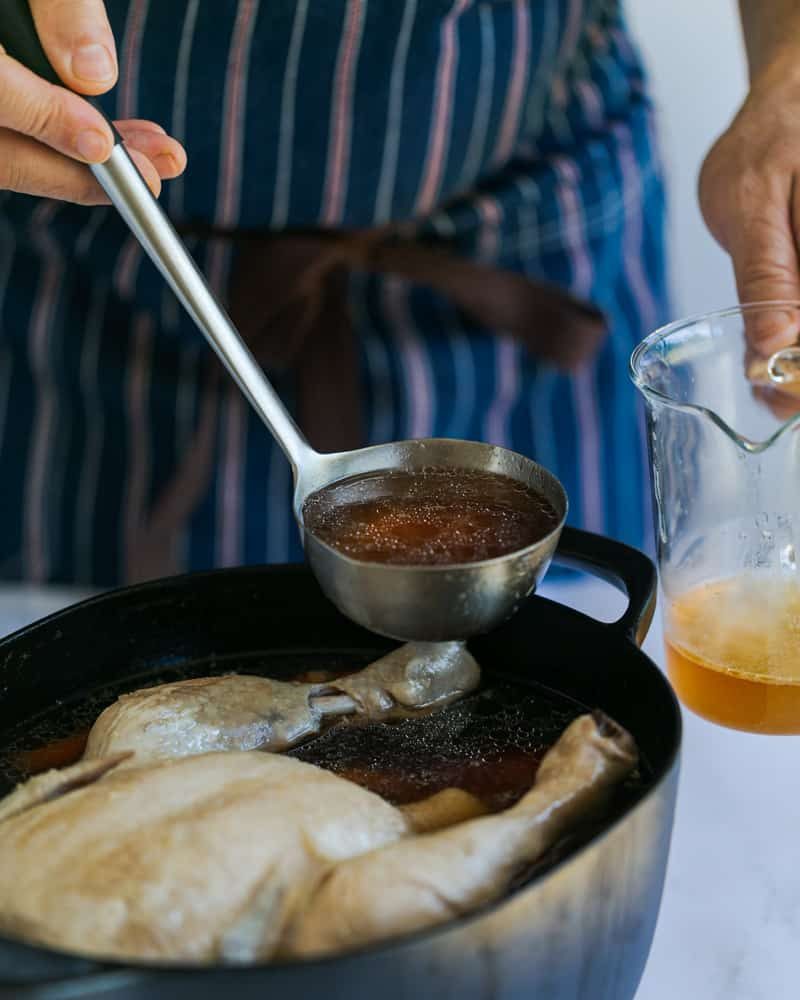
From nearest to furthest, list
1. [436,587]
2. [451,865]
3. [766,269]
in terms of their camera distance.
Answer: [451,865] → [436,587] → [766,269]

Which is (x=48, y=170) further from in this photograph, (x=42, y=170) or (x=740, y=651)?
(x=740, y=651)

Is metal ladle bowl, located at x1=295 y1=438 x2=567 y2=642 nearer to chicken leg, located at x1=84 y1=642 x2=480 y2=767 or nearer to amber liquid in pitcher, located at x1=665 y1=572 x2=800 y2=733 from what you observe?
chicken leg, located at x1=84 y1=642 x2=480 y2=767

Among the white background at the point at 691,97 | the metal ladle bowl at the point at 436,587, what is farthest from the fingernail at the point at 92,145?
the white background at the point at 691,97

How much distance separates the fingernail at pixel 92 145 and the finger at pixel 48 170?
7 centimetres

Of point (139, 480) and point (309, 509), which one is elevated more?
point (309, 509)

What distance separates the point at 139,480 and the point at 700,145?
44.7 inches

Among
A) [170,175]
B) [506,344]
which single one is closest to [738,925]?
[170,175]

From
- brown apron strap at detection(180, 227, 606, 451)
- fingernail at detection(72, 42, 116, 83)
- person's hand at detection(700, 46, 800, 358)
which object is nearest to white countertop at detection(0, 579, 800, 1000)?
person's hand at detection(700, 46, 800, 358)

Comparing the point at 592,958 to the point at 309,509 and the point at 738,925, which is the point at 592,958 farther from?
the point at 309,509

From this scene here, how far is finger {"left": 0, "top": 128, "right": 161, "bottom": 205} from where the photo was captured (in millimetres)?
898

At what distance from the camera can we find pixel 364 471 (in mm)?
935

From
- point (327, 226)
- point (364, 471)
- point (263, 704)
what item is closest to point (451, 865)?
point (263, 704)

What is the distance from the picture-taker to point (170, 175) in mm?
954

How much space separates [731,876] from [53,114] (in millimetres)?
693
